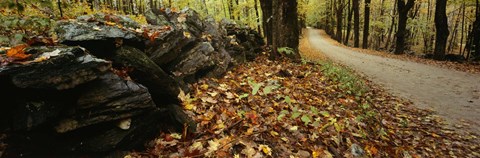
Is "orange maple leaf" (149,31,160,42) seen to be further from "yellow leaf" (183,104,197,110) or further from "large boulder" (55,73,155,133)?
"large boulder" (55,73,155,133)

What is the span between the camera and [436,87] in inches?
360

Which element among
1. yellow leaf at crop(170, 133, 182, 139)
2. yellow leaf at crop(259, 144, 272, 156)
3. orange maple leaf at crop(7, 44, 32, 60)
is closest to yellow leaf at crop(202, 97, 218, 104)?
yellow leaf at crop(170, 133, 182, 139)

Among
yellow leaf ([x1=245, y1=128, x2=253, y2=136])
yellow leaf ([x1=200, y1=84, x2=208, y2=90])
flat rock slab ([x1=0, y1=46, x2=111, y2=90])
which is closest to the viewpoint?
flat rock slab ([x1=0, y1=46, x2=111, y2=90])

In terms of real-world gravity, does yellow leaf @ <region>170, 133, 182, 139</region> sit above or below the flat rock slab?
below

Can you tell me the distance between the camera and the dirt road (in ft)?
22.1

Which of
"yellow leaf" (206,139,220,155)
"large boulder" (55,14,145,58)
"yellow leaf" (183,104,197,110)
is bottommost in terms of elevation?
"yellow leaf" (206,139,220,155)

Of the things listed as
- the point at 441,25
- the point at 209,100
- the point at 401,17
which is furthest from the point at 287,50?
the point at 401,17

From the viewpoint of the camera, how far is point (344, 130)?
4.73 m

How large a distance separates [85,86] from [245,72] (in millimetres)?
4904

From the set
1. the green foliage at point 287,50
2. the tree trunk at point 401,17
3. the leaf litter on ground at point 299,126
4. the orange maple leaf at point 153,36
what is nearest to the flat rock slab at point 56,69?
the leaf litter on ground at point 299,126

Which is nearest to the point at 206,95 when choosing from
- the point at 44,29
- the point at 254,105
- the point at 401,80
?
the point at 254,105

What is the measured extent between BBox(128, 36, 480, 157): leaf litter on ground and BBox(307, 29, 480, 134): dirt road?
0.59 metres

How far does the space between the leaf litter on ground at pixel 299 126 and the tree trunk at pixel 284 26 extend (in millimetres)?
2537

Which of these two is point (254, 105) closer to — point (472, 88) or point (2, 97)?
point (2, 97)
